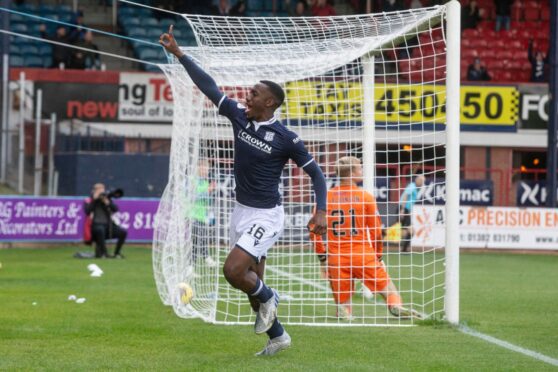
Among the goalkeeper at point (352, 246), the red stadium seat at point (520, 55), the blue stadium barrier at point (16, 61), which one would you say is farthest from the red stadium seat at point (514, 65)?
the goalkeeper at point (352, 246)

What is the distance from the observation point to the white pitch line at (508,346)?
902 centimetres

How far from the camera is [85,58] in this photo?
3253 cm

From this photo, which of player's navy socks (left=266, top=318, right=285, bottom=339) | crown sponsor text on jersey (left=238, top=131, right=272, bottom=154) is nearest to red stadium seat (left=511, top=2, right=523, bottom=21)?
crown sponsor text on jersey (left=238, top=131, right=272, bottom=154)

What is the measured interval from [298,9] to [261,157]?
26.0 m

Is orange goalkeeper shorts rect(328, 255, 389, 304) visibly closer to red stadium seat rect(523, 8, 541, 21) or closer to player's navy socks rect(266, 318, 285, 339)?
player's navy socks rect(266, 318, 285, 339)

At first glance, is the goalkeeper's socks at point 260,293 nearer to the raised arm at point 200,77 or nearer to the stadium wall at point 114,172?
the raised arm at point 200,77

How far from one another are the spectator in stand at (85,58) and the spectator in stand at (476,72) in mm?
10884

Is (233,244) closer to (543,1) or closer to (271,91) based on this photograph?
(271,91)

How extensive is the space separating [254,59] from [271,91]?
12.7 ft

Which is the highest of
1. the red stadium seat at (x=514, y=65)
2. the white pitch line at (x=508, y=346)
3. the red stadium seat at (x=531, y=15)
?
the red stadium seat at (x=531, y=15)

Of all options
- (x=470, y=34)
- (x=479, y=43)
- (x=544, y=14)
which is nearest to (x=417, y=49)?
(x=470, y=34)

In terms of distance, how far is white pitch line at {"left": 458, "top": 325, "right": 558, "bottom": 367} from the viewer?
9023mm

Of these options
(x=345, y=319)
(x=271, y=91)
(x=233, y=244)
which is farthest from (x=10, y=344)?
(x=345, y=319)

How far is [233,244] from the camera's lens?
963 centimetres
